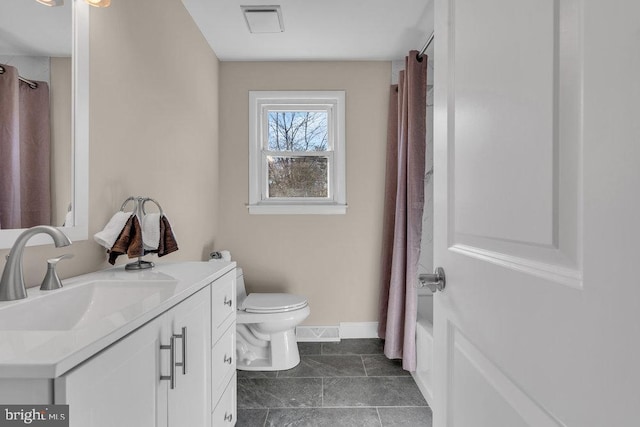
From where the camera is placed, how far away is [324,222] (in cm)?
286

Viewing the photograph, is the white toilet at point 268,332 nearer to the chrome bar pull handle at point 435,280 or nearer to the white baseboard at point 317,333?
the white baseboard at point 317,333

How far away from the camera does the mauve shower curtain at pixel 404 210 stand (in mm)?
2221

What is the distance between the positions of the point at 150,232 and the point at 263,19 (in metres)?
1.64

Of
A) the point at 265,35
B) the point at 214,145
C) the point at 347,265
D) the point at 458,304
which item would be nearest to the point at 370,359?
the point at 347,265

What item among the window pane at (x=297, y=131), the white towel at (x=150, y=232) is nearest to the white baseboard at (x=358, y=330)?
the window pane at (x=297, y=131)

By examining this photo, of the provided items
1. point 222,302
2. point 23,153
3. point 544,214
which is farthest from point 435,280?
point 23,153

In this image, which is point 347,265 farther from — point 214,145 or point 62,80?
point 62,80

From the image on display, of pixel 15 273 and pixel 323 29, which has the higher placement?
pixel 323 29

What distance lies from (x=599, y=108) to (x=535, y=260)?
0.23 metres

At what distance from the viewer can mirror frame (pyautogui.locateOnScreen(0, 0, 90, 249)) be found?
1159mm

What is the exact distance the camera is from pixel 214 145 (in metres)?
2.74

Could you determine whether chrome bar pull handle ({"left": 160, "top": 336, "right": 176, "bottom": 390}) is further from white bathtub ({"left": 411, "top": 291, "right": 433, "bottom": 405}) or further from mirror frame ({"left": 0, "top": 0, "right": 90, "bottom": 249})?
white bathtub ({"left": 411, "top": 291, "right": 433, "bottom": 405})

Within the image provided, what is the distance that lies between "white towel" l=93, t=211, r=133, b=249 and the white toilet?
3.76 ft

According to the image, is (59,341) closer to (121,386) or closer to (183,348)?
(121,386)
